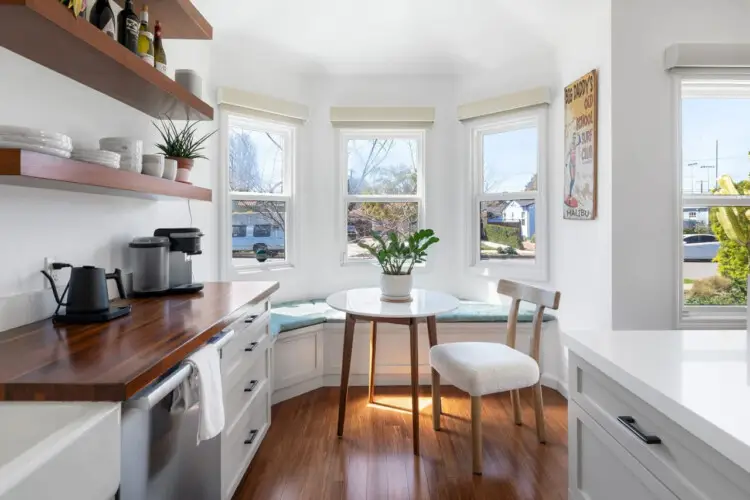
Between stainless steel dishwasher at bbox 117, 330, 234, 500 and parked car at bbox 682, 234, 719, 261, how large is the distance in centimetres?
272

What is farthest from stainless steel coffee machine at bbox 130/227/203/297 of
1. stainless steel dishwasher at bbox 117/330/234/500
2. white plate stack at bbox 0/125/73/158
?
white plate stack at bbox 0/125/73/158

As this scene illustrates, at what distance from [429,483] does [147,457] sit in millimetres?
1343

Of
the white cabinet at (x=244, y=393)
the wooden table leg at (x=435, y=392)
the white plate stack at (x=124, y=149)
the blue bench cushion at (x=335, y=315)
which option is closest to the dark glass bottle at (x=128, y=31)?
the white plate stack at (x=124, y=149)

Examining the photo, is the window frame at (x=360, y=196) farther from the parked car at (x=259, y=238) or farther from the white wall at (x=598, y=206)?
the white wall at (x=598, y=206)

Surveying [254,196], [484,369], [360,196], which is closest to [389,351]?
[484,369]

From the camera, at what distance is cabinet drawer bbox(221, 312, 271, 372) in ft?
5.62

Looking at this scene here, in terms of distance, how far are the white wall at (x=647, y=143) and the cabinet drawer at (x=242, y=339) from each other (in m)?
2.02

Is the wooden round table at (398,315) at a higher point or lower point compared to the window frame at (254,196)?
lower

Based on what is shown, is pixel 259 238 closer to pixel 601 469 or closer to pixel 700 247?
pixel 601 469

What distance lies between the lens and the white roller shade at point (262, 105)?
3.18 m

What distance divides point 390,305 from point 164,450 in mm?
1396

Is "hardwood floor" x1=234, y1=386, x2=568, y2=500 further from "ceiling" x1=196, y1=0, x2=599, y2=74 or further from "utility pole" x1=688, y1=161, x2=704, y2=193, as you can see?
"ceiling" x1=196, y1=0, x2=599, y2=74

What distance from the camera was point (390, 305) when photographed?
2.41 m

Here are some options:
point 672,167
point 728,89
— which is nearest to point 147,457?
point 672,167
